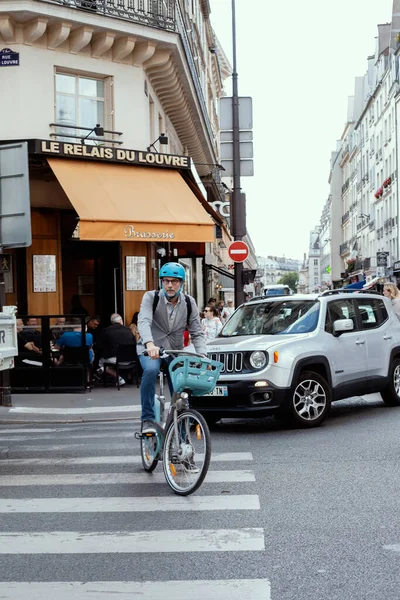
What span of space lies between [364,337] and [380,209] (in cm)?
5891

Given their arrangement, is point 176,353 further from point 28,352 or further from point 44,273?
point 44,273

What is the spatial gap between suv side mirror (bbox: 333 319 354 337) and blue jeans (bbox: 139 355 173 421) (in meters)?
4.13

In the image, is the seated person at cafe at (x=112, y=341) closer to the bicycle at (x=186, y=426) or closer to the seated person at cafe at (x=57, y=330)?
the seated person at cafe at (x=57, y=330)

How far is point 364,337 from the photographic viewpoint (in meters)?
11.6

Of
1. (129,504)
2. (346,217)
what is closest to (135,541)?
(129,504)

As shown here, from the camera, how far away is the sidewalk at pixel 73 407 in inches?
495

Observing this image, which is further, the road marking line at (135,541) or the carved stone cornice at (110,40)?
the carved stone cornice at (110,40)

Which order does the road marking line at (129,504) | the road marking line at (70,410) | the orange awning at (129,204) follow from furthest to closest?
1. the orange awning at (129,204)
2. the road marking line at (70,410)
3. the road marking line at (129,504)

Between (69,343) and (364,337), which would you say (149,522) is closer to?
(364,337)

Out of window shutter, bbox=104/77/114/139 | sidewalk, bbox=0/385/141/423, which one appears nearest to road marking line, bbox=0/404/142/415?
sidewalk, bbox=0/385/141/423

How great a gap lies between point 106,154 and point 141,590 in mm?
14943

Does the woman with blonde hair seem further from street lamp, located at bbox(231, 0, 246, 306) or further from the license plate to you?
the license plate

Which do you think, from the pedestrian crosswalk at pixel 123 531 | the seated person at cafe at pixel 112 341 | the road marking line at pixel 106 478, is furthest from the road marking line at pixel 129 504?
the seated person at cafe at pixel 112 341

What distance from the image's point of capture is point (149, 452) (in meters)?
7.66
